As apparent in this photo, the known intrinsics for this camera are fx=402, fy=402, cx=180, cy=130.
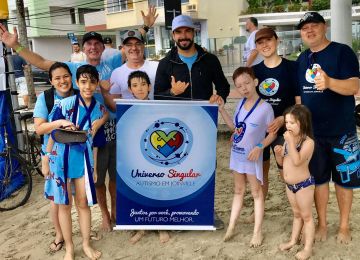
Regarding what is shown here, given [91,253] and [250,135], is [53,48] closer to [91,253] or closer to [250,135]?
[91,253]

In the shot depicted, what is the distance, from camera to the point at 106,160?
3723 millimetres

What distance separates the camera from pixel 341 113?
3.16 m

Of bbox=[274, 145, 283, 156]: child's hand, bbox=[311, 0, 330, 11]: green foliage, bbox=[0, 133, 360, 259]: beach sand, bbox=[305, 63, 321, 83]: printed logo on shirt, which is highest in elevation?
bbox=[311, 0, 330, 11]: green foliage

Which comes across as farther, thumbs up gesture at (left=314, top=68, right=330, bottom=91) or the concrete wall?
the concrete wall

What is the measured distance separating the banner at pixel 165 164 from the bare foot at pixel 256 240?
1.32 ft

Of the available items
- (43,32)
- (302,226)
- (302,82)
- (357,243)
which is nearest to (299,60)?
(302,82)

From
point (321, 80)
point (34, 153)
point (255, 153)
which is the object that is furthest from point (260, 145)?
point (34, 153)

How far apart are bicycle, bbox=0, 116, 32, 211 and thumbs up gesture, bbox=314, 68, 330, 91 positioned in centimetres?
388

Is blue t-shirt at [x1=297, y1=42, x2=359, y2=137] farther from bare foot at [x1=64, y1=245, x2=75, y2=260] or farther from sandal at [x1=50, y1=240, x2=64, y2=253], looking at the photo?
sandal at [x1=50, y1=240, x2=64, y2=253]

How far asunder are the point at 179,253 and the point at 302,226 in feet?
3.46

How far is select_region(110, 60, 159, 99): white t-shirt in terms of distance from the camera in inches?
145

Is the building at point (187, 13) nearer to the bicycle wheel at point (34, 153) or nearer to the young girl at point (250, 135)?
the bicycle wheel at point (34, 153)

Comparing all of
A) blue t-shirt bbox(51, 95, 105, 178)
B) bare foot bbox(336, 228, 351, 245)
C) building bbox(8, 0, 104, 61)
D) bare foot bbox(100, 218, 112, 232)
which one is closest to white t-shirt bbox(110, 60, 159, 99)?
blue t-shirt bbox(51, 95, 105, 178)

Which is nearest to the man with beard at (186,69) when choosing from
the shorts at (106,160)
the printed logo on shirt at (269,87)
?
the printed logo on shirt at (269,87)
